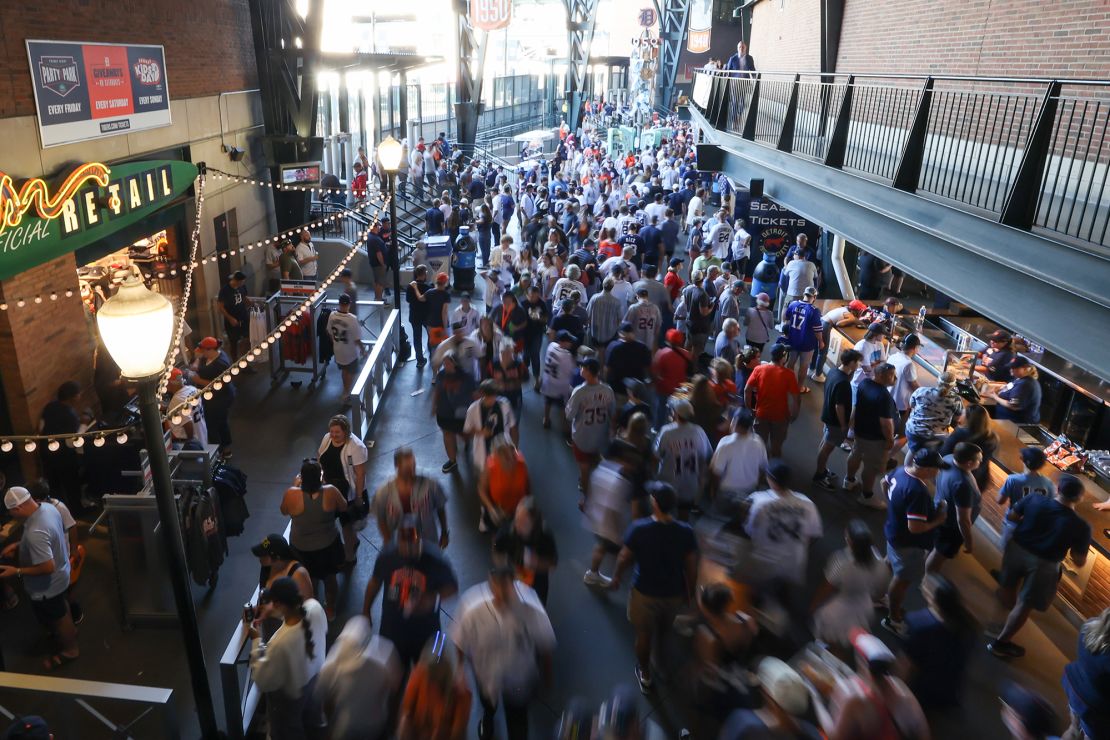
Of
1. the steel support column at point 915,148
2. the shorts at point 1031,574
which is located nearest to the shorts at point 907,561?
the shorts at point 1031,574

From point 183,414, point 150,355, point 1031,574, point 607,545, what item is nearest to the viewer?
point 150,355

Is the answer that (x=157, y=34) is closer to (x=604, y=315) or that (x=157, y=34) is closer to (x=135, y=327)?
(x=604, y=315)

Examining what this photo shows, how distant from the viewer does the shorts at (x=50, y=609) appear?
5.86 metres

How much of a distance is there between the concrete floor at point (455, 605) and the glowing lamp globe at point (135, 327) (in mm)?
2395

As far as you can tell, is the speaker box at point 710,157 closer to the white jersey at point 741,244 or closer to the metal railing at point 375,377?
the white jersey at point 741,244

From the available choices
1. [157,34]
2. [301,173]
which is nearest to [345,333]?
[157,34]

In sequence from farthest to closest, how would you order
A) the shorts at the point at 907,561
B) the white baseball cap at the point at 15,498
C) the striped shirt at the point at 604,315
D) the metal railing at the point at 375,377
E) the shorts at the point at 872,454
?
the striped shirt at the point at 604,315 < the metal railing at the point at 375,377 < the shorts at the point at 872,454 < the shorts at the point at 907,561 < the white baseball cap at the point at 15,498

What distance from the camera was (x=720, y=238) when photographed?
1499 cm

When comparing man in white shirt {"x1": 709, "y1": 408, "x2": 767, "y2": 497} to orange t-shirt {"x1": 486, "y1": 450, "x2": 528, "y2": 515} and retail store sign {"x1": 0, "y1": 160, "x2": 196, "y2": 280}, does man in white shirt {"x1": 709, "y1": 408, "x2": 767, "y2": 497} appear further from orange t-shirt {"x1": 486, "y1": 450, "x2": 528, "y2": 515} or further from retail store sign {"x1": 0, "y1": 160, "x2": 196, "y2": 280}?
retail store sign {"x1": 0, "y1": 160, "x2": 196, "y2": 280}

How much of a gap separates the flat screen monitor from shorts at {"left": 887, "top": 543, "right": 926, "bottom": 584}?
43.0 ft

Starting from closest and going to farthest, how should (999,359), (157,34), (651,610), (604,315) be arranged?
(651,610) → (999,359) → (604,315) → (157,34)

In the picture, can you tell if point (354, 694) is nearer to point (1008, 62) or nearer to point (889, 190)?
point (889, 190)

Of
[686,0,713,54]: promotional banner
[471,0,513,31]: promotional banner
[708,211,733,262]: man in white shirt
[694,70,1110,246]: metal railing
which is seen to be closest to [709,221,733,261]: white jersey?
[708,211,733,262]: man in white shirt

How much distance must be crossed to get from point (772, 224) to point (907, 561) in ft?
30.6
